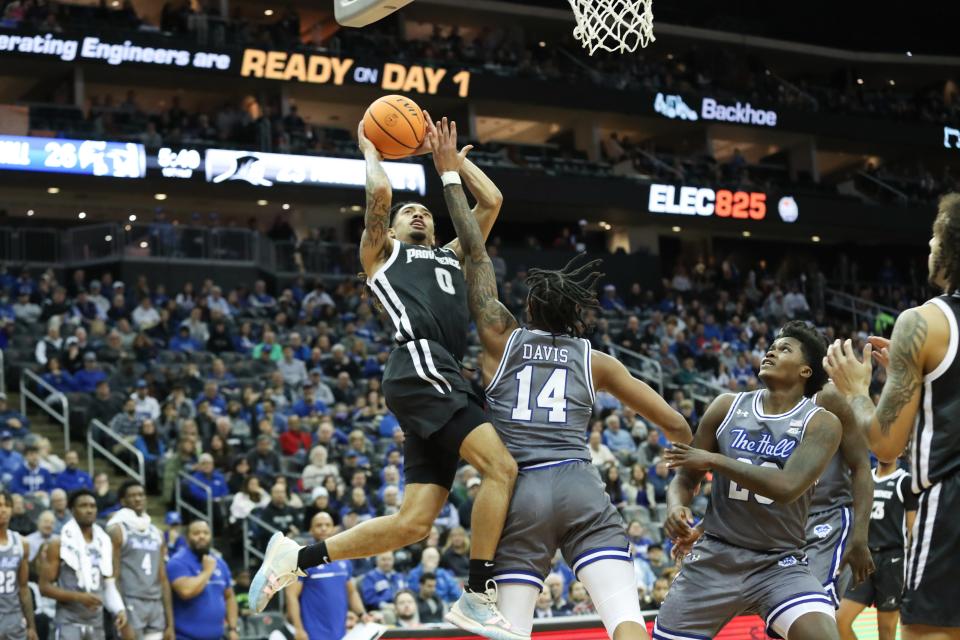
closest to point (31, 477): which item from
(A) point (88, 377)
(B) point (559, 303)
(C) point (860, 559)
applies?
(A) point (88, 377)

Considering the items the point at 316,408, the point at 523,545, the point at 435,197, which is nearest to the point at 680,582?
the point at 523,545

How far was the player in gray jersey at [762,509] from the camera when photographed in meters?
6.04

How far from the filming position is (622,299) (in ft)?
99.8

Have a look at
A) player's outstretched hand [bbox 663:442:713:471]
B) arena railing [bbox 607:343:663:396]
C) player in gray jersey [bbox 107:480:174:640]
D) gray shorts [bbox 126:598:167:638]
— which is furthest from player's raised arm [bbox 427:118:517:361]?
arena railing [bbox 607:343:663:396]

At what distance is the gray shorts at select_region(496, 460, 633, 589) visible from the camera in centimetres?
601

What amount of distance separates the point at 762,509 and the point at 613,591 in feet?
2.99

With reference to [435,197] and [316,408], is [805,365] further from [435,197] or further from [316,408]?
[435,197]

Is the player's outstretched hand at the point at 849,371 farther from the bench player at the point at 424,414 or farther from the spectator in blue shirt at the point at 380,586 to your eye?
the spectator in blue shirt at the point at 380,586

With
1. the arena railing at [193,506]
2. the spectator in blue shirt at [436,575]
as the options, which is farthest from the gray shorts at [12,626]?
the spectator in blue shirt at [436,575]

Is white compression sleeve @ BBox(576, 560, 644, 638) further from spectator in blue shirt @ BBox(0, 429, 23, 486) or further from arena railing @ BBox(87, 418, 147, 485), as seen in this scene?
arena railing @ BBox(87, 418, 147, 485)

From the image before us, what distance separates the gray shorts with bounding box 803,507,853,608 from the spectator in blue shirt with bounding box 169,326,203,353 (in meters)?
13.2

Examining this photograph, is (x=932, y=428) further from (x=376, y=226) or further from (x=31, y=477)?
(x=31, y=477)

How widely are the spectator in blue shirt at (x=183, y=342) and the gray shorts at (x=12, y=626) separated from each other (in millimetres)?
8334

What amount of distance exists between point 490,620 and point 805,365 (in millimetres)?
2055
